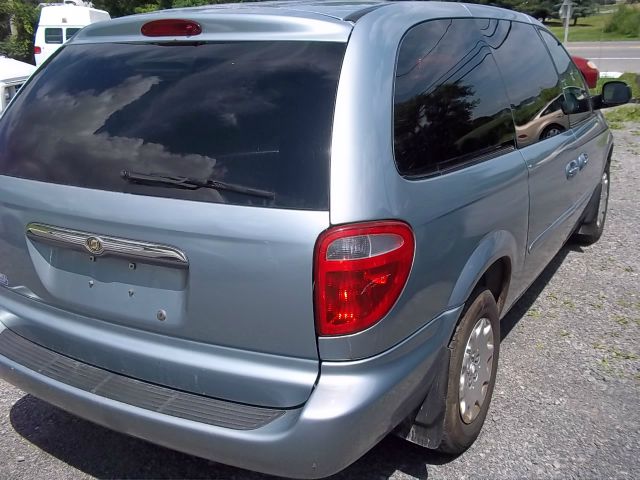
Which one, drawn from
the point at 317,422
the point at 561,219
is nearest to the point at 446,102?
the point at 317,422

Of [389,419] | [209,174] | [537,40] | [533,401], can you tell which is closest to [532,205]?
[533,401]

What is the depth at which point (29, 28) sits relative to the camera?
25156mm

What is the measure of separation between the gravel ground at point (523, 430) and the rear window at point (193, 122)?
4.11 feet

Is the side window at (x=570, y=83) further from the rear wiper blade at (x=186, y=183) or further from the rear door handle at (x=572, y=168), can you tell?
the rear wiper blade at (x=186, y=183)

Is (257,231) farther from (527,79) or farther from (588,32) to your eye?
(588,32)

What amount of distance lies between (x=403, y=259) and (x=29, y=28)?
1052 inches

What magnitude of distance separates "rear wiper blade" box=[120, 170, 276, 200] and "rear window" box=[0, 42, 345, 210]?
1cm

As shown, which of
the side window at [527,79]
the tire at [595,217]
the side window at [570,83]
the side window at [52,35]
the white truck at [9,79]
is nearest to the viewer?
the side window at [527,79]

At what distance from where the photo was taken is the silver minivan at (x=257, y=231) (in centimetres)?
210

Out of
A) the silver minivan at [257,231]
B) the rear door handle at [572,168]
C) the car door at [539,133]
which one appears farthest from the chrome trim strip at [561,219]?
the silver minivan at [257,231]

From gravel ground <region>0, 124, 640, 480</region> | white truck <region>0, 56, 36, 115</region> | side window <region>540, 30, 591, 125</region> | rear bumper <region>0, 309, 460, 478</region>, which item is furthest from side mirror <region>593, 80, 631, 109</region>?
white truck <region>0, 56, 36, 115</region>

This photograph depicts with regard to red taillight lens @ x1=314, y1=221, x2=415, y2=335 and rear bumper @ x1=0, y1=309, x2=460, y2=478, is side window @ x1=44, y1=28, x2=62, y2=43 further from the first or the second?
red taillight lens @ x1=314, y1=221, x2=415, y2=335

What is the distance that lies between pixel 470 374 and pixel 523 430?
0.49 meters

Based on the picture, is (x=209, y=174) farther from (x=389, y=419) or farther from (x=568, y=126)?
(x=568, y=126)
